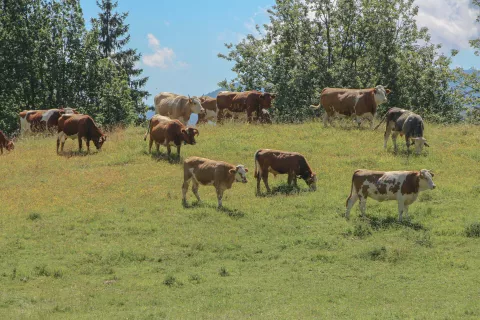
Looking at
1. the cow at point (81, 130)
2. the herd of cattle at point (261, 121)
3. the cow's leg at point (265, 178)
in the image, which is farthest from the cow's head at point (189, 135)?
the cow at point (81, 130)

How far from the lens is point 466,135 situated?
3162 cm

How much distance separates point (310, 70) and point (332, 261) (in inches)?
1266

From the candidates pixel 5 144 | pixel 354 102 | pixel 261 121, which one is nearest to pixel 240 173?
pixel 354 102

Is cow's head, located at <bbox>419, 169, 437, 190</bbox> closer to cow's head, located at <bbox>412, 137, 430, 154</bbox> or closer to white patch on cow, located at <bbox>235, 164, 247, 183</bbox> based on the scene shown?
white patch on cow, located at <bbox>235, 164, 247, 183</bbox>

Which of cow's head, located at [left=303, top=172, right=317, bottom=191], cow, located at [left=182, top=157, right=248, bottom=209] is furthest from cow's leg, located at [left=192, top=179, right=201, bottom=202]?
cow's head, located at [left=303, top=172, right=317, bottom=191]

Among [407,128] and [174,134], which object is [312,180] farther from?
[174,134]

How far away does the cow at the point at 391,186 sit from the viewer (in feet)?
61.8

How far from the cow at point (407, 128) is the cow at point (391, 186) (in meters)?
8.05

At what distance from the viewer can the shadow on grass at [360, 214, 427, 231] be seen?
1831 centimetres

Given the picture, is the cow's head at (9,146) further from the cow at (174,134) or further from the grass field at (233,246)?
the cow at (174,134)

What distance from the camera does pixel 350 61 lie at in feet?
161

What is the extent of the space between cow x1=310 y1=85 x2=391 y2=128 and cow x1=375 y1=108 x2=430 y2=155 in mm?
4041

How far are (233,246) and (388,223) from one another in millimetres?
4537

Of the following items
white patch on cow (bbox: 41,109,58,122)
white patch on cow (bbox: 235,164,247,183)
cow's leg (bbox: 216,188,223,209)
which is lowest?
cow's leg (bbox: 216,188,223,209)
